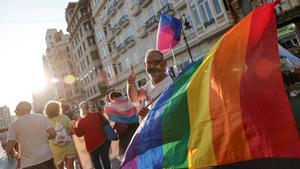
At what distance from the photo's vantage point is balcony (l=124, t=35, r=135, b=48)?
107ft

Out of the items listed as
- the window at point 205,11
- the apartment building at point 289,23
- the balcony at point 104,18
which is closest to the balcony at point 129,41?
the balcony at point 104,18

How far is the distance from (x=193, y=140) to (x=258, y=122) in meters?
0.53

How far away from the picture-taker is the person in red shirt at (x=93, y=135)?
634 centimetres

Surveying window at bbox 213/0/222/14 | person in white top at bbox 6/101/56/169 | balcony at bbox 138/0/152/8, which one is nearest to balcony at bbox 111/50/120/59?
balcony at bbox 138/0/152/8

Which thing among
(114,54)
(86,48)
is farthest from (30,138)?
(86,48)

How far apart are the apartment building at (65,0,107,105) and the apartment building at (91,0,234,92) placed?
258cm

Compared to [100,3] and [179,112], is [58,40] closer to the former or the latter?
[100,3]

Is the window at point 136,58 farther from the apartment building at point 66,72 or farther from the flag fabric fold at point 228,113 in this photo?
the apartment building at point 66,72

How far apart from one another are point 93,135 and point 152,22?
21.4m

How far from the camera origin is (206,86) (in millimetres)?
2535

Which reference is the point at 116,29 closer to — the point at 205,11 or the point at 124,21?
the point at 124,21

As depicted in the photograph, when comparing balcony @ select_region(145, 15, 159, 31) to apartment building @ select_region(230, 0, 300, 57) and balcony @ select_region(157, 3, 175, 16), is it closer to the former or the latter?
balcony @ select_region(157, 3, 175, 16)

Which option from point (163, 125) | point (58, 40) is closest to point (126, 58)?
point (163, 125)

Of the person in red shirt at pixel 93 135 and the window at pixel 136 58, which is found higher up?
the window at pixel 136 58
